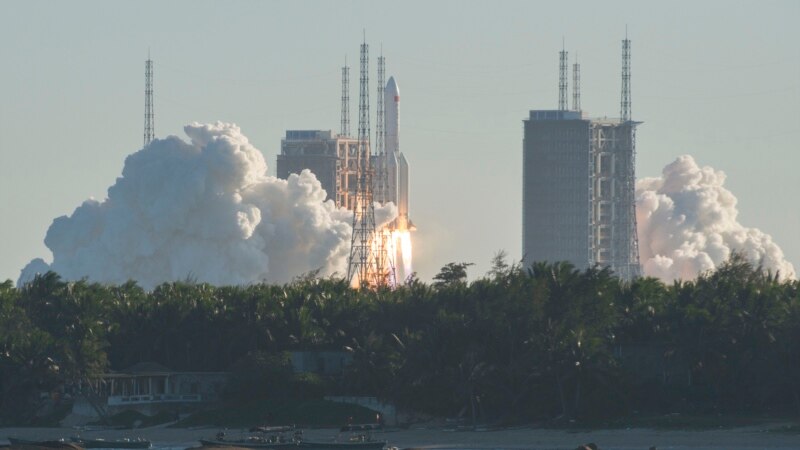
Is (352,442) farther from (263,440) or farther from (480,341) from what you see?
(480,341)

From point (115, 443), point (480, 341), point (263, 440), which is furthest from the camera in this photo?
point (480, 341)

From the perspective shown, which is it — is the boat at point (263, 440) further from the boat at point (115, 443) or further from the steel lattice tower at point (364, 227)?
the steel lattice tower at point (364, 227)

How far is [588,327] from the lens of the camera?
110 meters

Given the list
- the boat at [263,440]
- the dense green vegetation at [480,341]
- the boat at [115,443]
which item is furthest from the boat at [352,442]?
the boat at [115,443]

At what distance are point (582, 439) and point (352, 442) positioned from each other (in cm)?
998

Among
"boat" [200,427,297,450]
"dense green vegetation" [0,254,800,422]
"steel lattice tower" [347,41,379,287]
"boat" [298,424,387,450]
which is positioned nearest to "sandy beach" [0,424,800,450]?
"boat" [298,424,387,450]

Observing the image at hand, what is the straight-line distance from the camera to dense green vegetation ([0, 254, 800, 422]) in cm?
10644

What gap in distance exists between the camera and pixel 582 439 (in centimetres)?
10075

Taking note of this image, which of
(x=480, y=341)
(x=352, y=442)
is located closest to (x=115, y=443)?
(x=352, y=442)

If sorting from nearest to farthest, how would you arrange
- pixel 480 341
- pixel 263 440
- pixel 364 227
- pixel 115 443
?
pixel 263 440, pixel 115 443, pixel 480 341, pixel 364 227

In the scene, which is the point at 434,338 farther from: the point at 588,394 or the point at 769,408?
the point at 769,408

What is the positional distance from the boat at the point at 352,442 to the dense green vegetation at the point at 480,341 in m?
4.21

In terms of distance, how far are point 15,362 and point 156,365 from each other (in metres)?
8.09

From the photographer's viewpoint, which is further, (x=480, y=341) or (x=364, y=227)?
(x=364, y=227)
